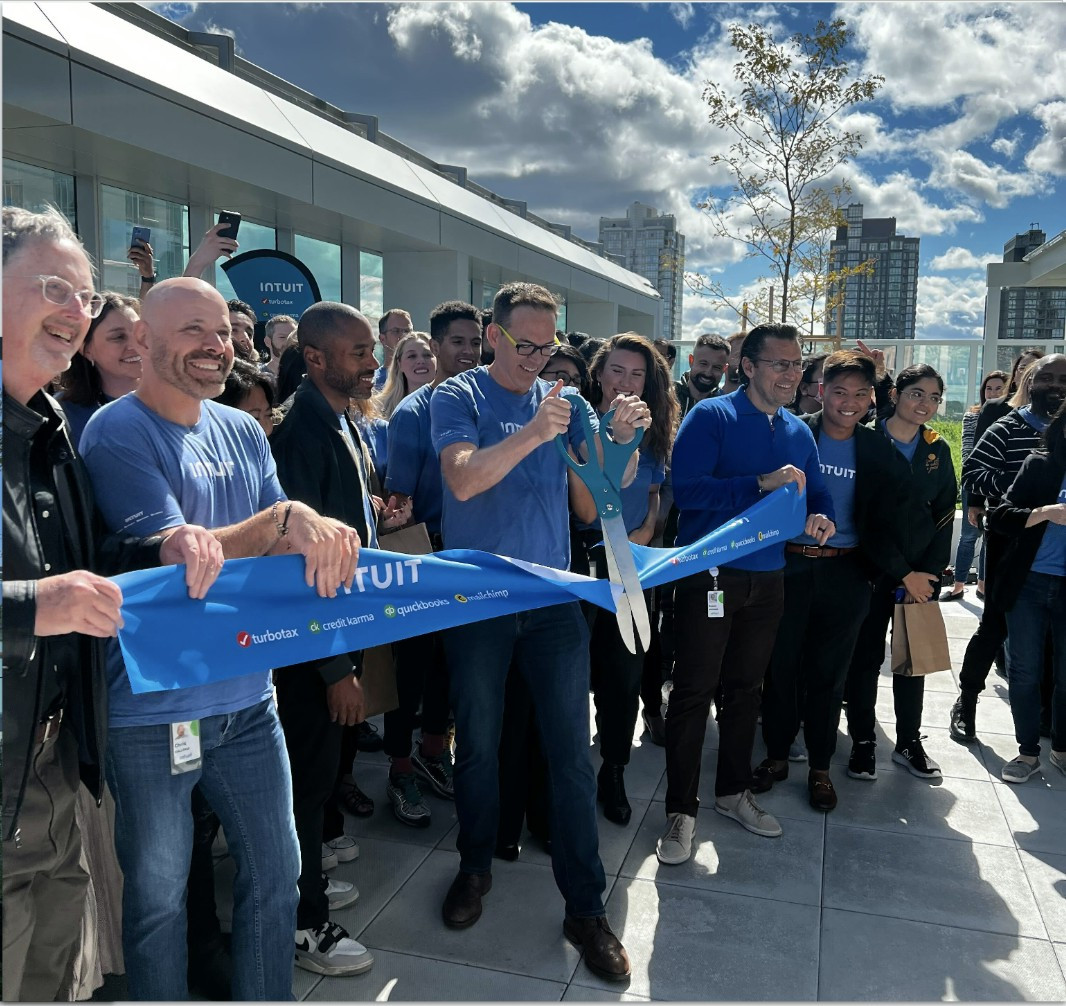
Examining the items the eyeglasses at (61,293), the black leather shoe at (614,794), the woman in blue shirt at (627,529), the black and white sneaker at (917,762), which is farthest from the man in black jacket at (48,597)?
the black and white sneaker at (917,762)

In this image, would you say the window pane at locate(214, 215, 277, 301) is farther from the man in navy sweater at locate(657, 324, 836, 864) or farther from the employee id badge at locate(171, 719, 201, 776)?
the employee id badge at locate(171, 719, 201, 776)

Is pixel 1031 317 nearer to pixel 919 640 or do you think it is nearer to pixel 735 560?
pixel 919 640

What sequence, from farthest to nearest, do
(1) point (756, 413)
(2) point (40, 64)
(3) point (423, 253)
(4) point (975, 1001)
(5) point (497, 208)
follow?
(5) point (497, 208) → (3) point (423, 253) → (2) point (40, 64) → (1) point (756, 413) → (4) point (975, 1001)

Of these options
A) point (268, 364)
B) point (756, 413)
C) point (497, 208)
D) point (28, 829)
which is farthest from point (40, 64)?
point (497, 208)

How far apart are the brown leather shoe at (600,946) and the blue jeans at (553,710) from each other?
1.5 inches

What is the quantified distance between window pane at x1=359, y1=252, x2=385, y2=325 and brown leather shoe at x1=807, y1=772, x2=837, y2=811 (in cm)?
1200

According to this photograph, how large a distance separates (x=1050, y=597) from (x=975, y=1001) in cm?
252

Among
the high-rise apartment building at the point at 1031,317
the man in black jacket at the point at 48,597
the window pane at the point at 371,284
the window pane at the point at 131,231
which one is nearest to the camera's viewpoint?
the man in black jacket at the point at 48,597

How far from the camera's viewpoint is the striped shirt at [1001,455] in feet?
16.4

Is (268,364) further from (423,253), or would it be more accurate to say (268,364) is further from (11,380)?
(423,253)

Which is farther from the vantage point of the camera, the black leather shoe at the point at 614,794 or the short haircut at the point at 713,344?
the short haircut at the point at 713,344

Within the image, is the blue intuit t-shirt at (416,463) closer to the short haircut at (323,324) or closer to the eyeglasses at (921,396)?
the short haircut at (323,324)

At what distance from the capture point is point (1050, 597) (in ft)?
15.7

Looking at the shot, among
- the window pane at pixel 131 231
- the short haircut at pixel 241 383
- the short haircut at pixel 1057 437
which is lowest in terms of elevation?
the short haircut at pixel 1057 437
